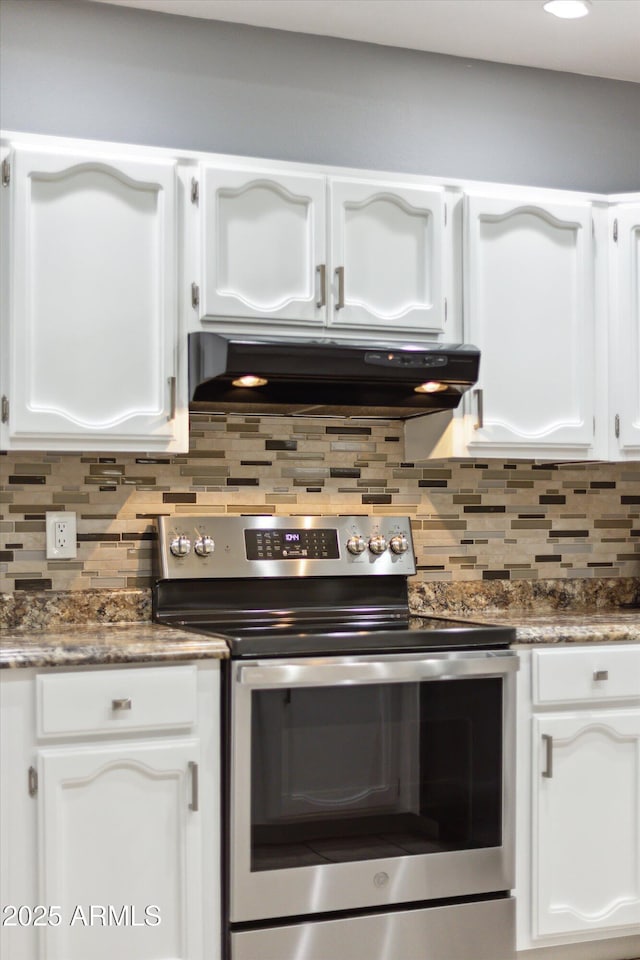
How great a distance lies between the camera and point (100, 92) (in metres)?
2.97

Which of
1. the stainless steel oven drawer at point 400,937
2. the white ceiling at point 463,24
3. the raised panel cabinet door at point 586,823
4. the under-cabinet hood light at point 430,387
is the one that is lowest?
the stainless steel oven drawer at point 400,937

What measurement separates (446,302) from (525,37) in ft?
2.78

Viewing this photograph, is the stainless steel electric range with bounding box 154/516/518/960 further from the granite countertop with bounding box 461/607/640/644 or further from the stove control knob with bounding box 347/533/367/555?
the stove control knob with bounding box 347/533/367/555

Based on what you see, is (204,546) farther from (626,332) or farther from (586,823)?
(626,332)

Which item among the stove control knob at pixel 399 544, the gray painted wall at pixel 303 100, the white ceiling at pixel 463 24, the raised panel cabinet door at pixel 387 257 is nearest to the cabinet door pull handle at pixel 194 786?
the stove control knob at pixel 399 544

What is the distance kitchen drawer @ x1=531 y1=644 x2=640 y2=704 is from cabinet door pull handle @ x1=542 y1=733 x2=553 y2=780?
87 millimetres

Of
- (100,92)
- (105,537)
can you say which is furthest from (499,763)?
(100,92)

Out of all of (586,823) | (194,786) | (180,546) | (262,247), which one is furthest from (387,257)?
(586,823)

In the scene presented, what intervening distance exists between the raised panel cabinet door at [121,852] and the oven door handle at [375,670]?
22cm

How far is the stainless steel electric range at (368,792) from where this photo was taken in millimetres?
2480

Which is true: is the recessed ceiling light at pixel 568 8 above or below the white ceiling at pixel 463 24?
below

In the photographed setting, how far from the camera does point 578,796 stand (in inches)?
110

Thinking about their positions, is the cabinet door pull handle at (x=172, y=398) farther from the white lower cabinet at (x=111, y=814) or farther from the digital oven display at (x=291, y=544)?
the white lower cabinet at (x=111, y=814)

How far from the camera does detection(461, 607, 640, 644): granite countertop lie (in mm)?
2762
